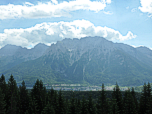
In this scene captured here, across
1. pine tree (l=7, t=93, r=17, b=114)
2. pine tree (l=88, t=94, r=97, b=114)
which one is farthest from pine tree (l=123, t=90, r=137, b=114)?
pine tree (l=7, t=93, r=17, b=114)

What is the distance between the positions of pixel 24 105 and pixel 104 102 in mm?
44947

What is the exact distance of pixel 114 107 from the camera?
72.9 meters

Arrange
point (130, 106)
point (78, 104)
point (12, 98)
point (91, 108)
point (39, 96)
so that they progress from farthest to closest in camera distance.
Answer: point (39, 96)
point (12, 98)
point (78, 104)
point (130, 106)
point (91, 108)

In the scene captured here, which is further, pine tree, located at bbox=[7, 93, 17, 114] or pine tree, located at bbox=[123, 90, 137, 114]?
pine tree, located at bbox=[7, 93, 17, 114]

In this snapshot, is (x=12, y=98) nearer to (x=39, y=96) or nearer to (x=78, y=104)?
(x=39, y=96)

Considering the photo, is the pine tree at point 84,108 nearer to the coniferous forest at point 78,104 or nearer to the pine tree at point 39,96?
the coniferous forest at point 78,104

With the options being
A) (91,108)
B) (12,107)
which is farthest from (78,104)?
(12,107)

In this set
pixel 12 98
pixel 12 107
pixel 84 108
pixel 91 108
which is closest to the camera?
pixel 91 108

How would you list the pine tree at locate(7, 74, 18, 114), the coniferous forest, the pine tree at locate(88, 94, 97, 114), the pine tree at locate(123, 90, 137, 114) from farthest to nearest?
the pine tree at locate(7, 74, 18, 114), the pine tree at locate(123, 90, 137, 114), the coniferous forest, the pine tree at locate(88, 94, 97, 114)

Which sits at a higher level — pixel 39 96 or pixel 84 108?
pixel 39 96

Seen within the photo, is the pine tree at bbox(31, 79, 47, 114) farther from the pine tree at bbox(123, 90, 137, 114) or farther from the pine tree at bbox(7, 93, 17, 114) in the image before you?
the pine tree at bbox(123, 90, 137, 114)

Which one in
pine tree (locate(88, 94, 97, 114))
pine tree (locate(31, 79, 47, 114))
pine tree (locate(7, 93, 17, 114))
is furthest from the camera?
pine tree (locate(31, 79, 47, 114))

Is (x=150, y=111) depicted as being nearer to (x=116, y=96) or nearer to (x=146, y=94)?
(x=146, y=94)

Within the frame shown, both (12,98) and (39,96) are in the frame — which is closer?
(12,98)
